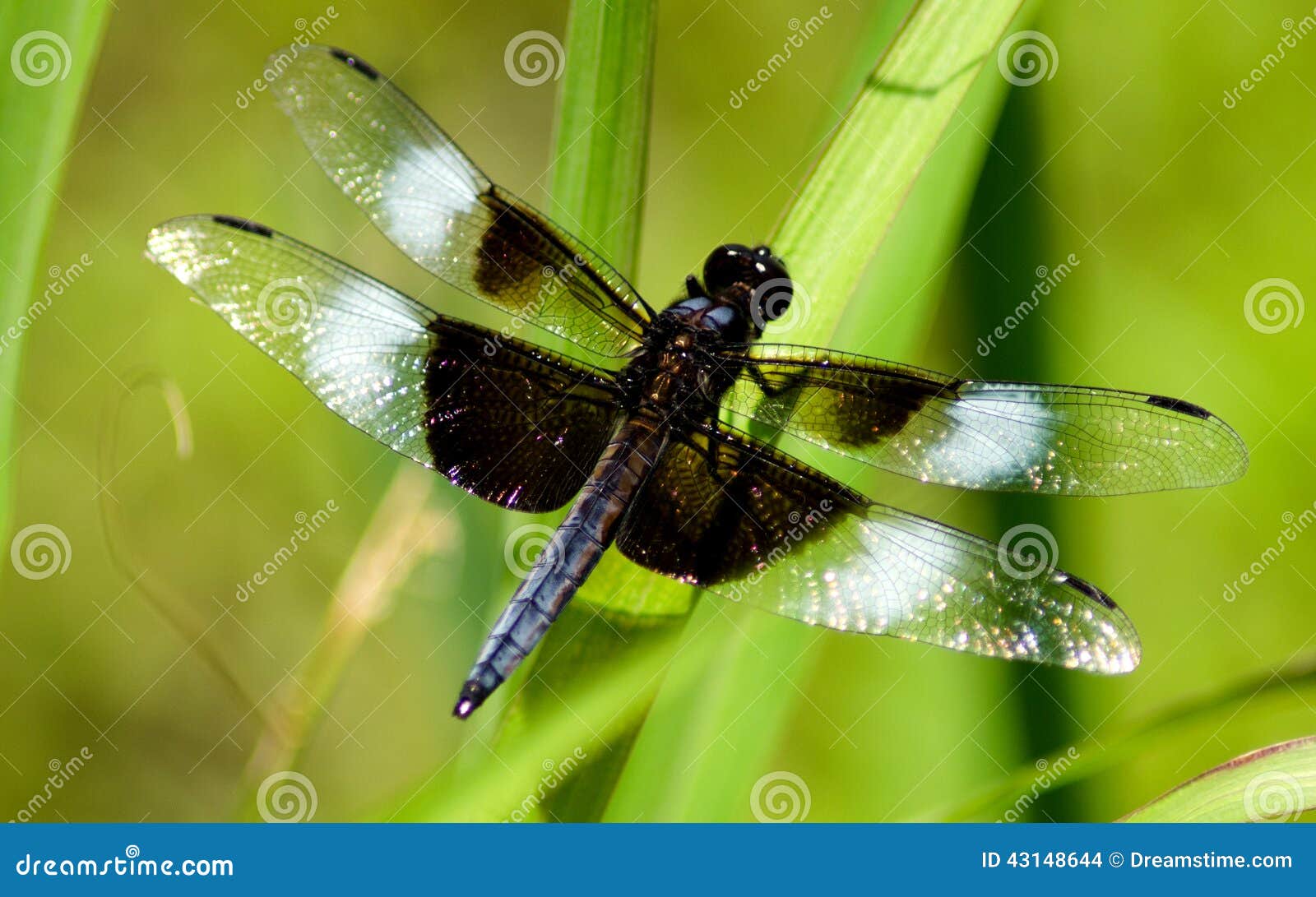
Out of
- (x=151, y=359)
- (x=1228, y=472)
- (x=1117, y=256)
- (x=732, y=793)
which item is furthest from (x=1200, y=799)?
(x=151, y=359)

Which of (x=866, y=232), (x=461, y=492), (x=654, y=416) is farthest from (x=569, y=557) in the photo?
(x=866, y=232)

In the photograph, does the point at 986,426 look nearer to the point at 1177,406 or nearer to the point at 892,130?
the point at 1177,406

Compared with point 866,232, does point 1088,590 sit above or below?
below

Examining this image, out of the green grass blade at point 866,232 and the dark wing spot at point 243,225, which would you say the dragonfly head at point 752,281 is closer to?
the green grass blade at point 866,232

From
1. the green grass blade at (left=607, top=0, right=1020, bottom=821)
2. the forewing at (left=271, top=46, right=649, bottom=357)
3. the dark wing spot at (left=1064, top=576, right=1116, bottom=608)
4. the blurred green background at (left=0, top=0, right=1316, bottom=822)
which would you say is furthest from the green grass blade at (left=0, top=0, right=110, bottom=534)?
the dark wing spot at (left=1064, top=576, right=1116, bottom=608)

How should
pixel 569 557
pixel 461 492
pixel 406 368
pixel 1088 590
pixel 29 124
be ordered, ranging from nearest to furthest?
pixel 29 124
pixel 1088 590
pixel 569 557
pixel 406 368
pixel 461 492

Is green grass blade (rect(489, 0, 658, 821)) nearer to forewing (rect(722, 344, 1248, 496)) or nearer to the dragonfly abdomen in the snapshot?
the dragonfly abdomen

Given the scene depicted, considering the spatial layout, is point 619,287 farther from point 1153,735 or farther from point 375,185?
point 1153,735

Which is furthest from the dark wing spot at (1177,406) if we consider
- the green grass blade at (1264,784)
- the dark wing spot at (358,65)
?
the dark wing spot at (358,65)
